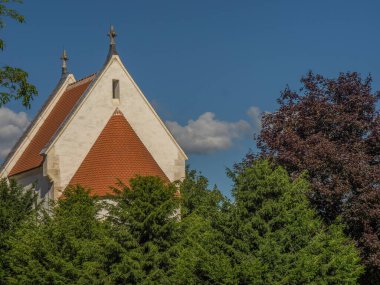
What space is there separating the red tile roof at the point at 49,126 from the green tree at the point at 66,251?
1414 cm

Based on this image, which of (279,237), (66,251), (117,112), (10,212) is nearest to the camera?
(279,237)

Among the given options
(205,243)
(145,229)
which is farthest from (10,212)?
(205,243)

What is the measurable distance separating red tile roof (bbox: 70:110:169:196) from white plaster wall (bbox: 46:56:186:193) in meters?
0.54

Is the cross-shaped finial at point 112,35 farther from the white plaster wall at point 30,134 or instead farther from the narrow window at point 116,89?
the white plaster wall at point 30,134

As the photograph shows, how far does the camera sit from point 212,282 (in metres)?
17.6

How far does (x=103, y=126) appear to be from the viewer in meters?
37.2

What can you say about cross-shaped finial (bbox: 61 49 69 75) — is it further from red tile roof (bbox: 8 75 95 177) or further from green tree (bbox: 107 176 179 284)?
green tree (bbox: 107 176 179 284)

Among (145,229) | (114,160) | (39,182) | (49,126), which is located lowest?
(145,229)

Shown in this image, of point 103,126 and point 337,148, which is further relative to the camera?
point 103,126

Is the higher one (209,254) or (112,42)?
(112,42)

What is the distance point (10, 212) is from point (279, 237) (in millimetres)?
14630

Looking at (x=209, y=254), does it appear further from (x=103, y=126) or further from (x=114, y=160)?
(x=103, y=126)

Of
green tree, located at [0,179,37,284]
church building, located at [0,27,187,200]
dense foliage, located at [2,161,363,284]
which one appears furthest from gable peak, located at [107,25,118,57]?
dense foliage, located at [2,161,363,284]

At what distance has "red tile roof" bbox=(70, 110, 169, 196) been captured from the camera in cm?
3419
